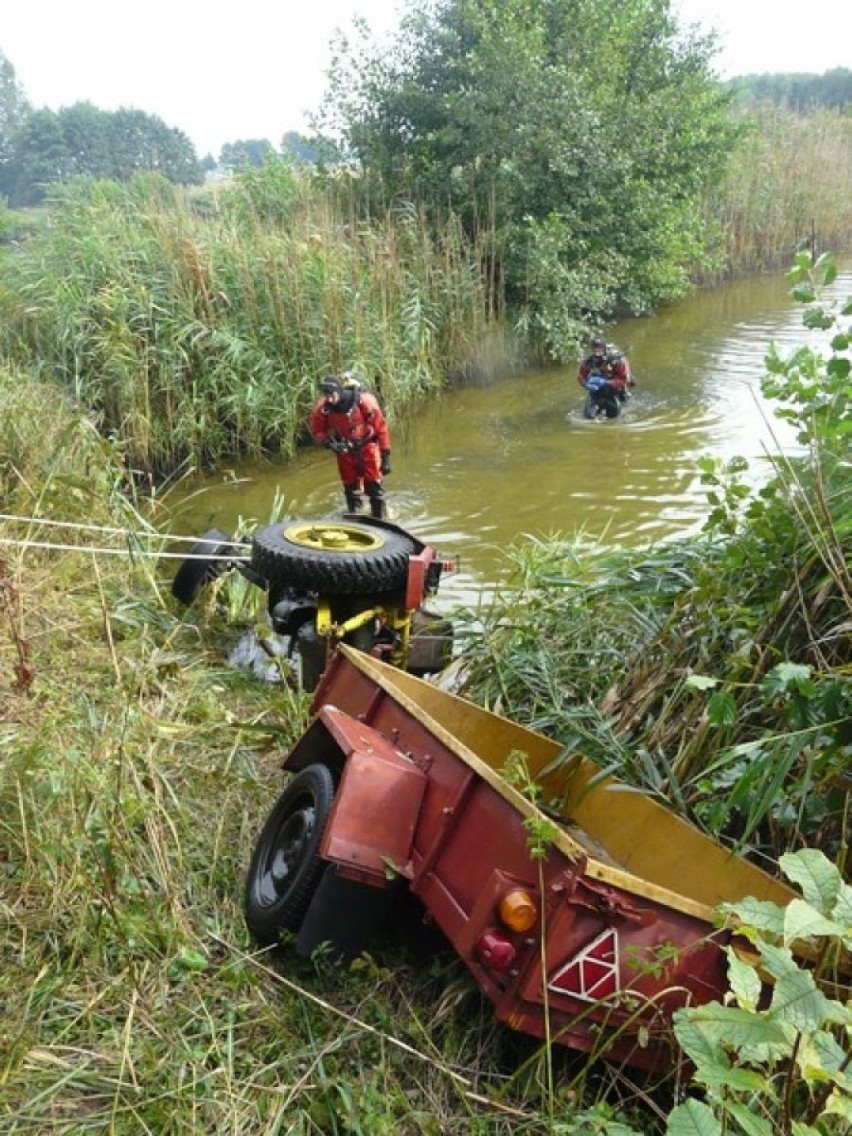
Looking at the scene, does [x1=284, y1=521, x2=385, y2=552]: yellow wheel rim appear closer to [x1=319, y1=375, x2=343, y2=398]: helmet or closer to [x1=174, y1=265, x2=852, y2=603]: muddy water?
[x1=174, y1=265, x2=852, y2=603]: muddy water

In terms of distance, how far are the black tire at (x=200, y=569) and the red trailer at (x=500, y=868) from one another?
7.60ft

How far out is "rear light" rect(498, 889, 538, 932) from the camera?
195 cm

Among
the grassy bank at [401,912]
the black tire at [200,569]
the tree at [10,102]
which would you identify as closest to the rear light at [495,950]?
the grassy bank at [401,912]

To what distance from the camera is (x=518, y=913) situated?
195cm

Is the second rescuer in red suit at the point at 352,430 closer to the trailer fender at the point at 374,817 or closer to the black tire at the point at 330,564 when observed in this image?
the black tire at the point at 330,564

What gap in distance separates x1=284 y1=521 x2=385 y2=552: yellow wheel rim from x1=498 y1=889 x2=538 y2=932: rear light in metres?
2.62

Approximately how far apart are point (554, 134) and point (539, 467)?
6.62 m

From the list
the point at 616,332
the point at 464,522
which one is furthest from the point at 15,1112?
the point at 616,332

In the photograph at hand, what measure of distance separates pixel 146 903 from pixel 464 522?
5650mm

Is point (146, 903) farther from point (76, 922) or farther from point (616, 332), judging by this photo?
point (616, 332)

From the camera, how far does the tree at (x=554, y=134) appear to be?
13.1m

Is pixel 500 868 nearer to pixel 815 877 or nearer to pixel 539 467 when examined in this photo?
pixel 815 877

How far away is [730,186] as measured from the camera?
18.1 meters

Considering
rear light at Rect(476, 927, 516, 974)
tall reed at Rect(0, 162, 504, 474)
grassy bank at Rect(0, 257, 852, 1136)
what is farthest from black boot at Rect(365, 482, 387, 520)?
rear light at Rect(476, 927, 516, 974)
